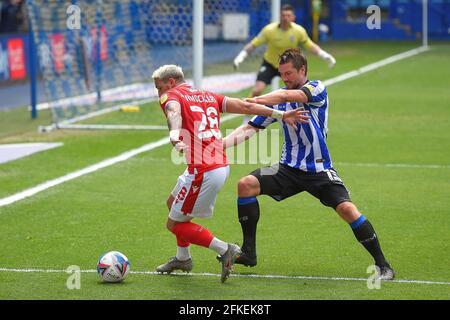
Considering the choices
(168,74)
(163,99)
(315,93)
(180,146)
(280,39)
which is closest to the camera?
(180,146)

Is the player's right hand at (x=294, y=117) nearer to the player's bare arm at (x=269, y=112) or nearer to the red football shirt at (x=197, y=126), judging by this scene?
the player's bare arm at (x=269, y=112)

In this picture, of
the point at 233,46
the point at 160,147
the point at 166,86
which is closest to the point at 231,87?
the point at 233,46

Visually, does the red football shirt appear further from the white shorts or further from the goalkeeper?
the goalkeeper

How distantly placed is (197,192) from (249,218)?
2.33ft

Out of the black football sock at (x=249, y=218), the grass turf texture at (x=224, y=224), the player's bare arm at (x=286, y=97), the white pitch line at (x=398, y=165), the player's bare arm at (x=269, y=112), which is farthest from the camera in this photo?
the white pitch line at (x=398, y=165)

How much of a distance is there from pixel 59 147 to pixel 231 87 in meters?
8.76

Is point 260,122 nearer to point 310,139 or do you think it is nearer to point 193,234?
point 310,139

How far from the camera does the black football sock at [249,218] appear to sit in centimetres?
924

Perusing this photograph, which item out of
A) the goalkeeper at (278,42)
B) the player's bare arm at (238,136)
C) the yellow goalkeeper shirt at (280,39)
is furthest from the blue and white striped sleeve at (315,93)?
the yellow goalkeeper shirt at (280,39)

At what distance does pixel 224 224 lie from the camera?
37.4 feet

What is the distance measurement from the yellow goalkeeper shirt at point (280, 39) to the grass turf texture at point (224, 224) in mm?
1748

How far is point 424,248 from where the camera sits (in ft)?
33.3

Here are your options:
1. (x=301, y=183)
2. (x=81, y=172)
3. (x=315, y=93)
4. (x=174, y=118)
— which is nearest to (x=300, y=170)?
(x=301, y=183)

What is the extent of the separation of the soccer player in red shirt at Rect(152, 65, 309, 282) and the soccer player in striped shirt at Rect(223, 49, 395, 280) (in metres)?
0.23
